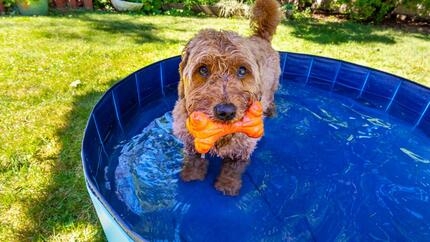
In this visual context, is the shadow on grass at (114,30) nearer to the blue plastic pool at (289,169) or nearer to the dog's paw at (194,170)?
the blue plastic pool at (289,169)

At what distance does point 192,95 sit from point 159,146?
4.68 ft

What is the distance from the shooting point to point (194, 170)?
143 inches

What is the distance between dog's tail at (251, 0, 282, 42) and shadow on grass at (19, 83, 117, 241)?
108 inches

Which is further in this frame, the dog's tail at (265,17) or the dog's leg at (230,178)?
the dog's tail at (265,17)

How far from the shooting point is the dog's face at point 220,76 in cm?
275

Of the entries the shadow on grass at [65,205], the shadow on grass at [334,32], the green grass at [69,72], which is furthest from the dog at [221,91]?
the shadow on grass at [334,32]

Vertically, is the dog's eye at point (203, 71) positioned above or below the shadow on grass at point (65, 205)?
above

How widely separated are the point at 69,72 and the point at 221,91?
387 centimetres

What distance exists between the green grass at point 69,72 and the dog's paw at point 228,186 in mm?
1171

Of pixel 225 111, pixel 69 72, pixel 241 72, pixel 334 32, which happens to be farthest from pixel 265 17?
pixel 334 32

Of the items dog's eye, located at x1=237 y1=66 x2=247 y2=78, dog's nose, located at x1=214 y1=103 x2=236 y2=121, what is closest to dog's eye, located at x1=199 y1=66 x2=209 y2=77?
dog's eye, located at x1=237 y1=66 x2=247 y2=78

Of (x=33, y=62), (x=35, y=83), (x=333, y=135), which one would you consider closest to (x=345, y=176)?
(x=333, y=135)

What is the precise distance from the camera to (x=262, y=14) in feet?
15.3

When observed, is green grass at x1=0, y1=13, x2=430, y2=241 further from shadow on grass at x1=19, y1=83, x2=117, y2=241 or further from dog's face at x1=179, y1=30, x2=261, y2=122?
dog's face at x1=179, y1=30, x2=261, y2=122
